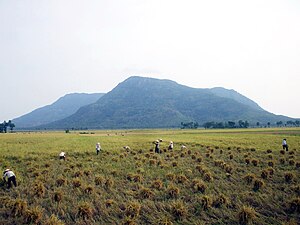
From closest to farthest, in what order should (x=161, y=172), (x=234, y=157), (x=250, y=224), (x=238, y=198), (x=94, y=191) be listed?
1. (x=250, y=224)
2. (x=238, y=198)
3. (x=94, y=191)
4. (x=161, y=172)
5. (x=234, y=157)

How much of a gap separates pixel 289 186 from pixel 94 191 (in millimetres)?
13325

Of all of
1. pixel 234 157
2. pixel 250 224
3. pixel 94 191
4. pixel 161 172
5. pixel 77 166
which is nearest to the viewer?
pixel 250 224

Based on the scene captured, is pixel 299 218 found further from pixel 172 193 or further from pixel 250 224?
pixel 172 193

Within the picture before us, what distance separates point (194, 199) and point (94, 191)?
21.4 feet

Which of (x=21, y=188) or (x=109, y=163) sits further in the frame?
(x=109, y=163)

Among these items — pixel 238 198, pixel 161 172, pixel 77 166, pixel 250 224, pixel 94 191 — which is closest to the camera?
pixel 250 224

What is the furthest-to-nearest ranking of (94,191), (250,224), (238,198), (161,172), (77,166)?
1. (77,166)
2. (161,172)
3. (94,191)
4. (238,198)
5. (250,224)

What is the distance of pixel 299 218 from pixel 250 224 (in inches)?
107

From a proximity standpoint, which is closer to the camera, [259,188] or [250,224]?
[250,224]

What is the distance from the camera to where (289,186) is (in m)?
20.2

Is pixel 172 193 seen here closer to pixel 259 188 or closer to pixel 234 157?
pixel 259 188

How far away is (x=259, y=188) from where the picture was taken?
65.2ft

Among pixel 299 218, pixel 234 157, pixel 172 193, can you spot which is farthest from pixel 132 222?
pixel 234 157

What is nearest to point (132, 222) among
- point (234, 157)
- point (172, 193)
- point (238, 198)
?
point (172, 193)
